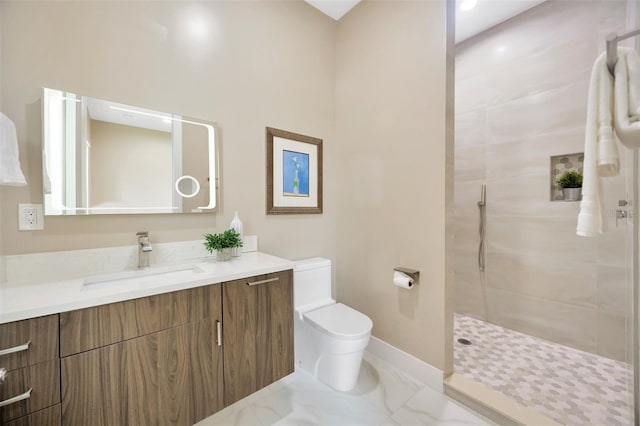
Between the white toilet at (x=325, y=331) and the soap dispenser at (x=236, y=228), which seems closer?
the white toilet at (x=325, y=331)

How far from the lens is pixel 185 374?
117 cm

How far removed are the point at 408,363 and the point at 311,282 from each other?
2.97 ft

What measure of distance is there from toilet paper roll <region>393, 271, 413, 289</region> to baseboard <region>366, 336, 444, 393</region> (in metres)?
0.52

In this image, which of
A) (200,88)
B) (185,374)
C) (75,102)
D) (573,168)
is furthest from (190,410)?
(573,168)

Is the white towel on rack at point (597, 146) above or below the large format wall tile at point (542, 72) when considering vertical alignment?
below

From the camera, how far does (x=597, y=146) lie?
3.50 feet

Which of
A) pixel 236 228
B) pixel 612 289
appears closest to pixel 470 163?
pixel 612 289

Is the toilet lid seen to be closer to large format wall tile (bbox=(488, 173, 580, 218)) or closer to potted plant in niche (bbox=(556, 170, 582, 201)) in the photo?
large format wall tile (bbox=(488, 173, 580, 218))

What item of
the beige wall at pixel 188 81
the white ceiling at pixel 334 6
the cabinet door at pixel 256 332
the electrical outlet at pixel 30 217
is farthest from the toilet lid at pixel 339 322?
the white ceiling at pixel 334 6

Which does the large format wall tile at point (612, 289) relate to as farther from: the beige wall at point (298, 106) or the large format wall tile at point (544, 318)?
the beige wall at point (298, 106)

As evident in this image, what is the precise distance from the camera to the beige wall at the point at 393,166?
1.72m

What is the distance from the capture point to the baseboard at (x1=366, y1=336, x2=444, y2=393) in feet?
5.58

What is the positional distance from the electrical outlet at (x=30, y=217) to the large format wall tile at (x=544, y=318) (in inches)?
134

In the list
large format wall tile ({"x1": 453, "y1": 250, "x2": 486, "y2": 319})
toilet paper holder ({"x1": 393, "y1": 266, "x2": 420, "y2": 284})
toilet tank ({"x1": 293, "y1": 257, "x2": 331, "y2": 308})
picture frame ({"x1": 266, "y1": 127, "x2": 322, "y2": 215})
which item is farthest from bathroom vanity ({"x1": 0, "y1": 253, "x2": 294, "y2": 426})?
large format wall tile ({"x1": 453, "y1": 250, "x2": 486, "y2": 319})
